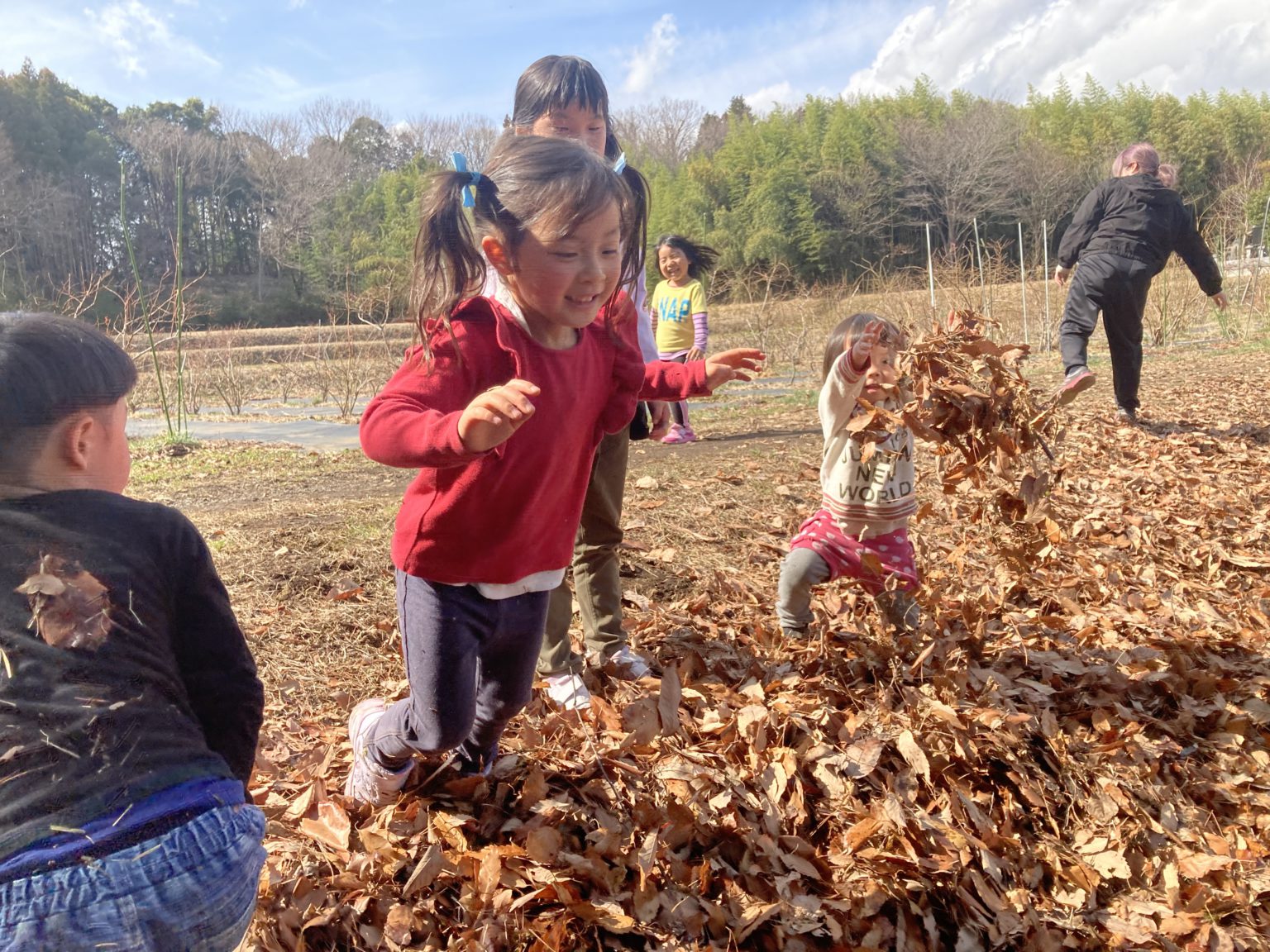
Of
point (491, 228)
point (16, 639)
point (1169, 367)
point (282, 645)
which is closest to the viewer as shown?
point (16, 639)

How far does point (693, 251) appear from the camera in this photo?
267 inches

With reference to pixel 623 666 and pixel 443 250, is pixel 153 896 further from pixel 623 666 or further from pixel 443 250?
pixel 623 666

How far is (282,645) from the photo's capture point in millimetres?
3359

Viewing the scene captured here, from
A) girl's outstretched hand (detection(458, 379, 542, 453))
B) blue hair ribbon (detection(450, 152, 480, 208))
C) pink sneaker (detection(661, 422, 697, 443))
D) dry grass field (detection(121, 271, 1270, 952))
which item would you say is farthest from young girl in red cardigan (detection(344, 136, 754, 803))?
pink sneaker (detection(661, 422, 697, 443))

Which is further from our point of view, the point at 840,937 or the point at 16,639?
the point at 840,937

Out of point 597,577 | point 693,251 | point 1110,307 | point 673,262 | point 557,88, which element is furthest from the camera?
point 673,262

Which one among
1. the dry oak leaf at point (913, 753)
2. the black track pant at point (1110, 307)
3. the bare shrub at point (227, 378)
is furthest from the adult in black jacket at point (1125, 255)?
the bare shrub at point (227, 378)

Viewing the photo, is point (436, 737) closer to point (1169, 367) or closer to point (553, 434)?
point (553, 434)

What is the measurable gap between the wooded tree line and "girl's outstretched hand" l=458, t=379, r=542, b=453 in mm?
24347

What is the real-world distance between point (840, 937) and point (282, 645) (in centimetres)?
228

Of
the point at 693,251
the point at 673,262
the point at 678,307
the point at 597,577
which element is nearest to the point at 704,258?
the point at 693,251

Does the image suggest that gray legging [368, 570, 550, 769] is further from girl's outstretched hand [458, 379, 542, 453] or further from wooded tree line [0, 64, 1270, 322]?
wooded tree line [0, 64, 1270, 322]

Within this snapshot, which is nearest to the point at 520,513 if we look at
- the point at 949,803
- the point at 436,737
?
the point at 436,737

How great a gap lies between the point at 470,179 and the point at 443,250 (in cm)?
16
